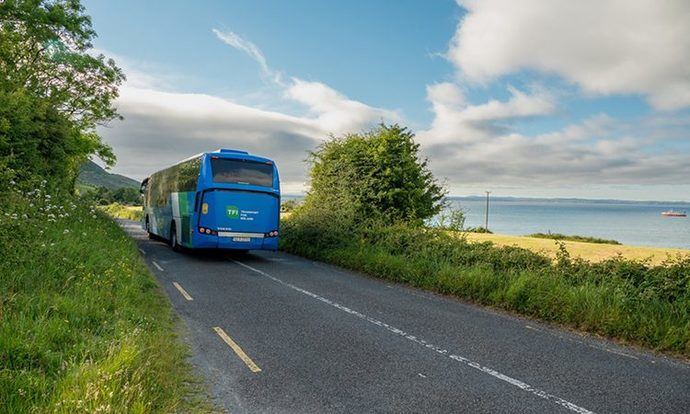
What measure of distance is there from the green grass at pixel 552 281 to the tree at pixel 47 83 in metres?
13.5

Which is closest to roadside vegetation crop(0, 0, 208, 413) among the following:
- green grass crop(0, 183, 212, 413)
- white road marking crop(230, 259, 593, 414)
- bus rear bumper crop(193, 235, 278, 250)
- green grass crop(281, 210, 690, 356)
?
green grass crop(0, 183, 212, 413)

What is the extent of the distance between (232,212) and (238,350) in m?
9.70

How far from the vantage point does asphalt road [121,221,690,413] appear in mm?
4473

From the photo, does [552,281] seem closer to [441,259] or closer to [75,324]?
[441,259]

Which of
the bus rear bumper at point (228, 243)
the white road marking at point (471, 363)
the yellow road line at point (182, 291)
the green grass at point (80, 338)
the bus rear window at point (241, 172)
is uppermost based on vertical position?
the bus rear window at point (241, 172)

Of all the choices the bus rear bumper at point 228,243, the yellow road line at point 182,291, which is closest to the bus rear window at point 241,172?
the bus rear bumper at point 228,243

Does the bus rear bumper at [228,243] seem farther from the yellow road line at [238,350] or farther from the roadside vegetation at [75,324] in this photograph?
the yellow road line at [238,350]

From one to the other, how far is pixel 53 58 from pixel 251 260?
21.9 meters

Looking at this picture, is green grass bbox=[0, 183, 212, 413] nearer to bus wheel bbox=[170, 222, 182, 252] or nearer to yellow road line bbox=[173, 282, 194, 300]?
yellow road line bbox=[173, 282, 194, 300]

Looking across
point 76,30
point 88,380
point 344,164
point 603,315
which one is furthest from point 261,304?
point 76,30

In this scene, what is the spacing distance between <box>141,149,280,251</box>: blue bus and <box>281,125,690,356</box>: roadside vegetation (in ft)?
9.37

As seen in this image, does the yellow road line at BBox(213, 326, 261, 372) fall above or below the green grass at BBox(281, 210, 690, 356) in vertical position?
below

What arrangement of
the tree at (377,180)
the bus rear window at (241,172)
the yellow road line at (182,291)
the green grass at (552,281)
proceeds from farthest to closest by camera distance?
the tree at (377,180)
the bus rear window at (241,172)
the yellow road line at (182,291)
the green grass at (552,281)

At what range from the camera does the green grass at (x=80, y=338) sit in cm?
366
